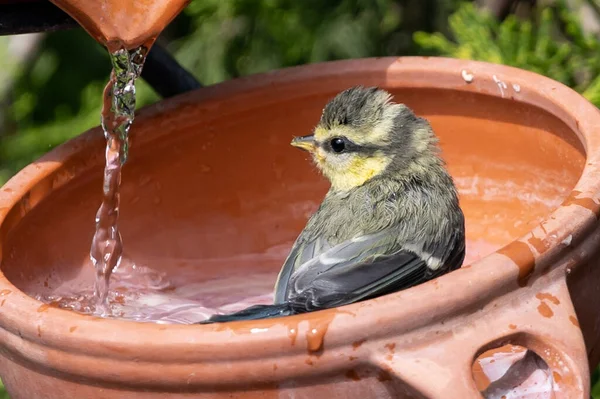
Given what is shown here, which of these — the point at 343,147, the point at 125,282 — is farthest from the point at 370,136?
the point at 125,282

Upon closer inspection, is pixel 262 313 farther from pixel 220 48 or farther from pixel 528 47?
pixel 220 48

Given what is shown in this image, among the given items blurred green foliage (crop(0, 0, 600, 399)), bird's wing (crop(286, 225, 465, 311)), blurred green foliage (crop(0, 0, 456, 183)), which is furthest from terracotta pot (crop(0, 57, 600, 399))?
blurred green foliage (crop(0, 0, 456, 183))

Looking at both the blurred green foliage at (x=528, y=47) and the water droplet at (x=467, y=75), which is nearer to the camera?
the water droplet at (x=467, y=75)

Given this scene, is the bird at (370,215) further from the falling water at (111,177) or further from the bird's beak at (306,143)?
the falling water at (111,177)

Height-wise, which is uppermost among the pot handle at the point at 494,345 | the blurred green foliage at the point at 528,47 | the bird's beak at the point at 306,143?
the blurred green foliage at the point at 528,47

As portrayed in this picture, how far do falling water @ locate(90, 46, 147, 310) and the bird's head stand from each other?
0.55 m

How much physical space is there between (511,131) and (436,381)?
133 centimetres

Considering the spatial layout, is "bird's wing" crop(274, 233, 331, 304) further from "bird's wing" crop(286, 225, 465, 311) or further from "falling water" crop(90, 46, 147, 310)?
"falling water" crop(90, 46, 147, 310)

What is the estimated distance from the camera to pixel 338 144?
9.41 ft

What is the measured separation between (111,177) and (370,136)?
73 cm

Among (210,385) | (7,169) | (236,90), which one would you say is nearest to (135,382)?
(210,385)

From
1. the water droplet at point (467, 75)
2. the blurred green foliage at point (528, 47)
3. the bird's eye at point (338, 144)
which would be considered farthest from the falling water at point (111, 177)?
the blurred green foliage at point (528, 47)

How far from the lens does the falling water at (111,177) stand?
281 centimetres

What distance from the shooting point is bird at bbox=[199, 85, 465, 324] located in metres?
2.24
